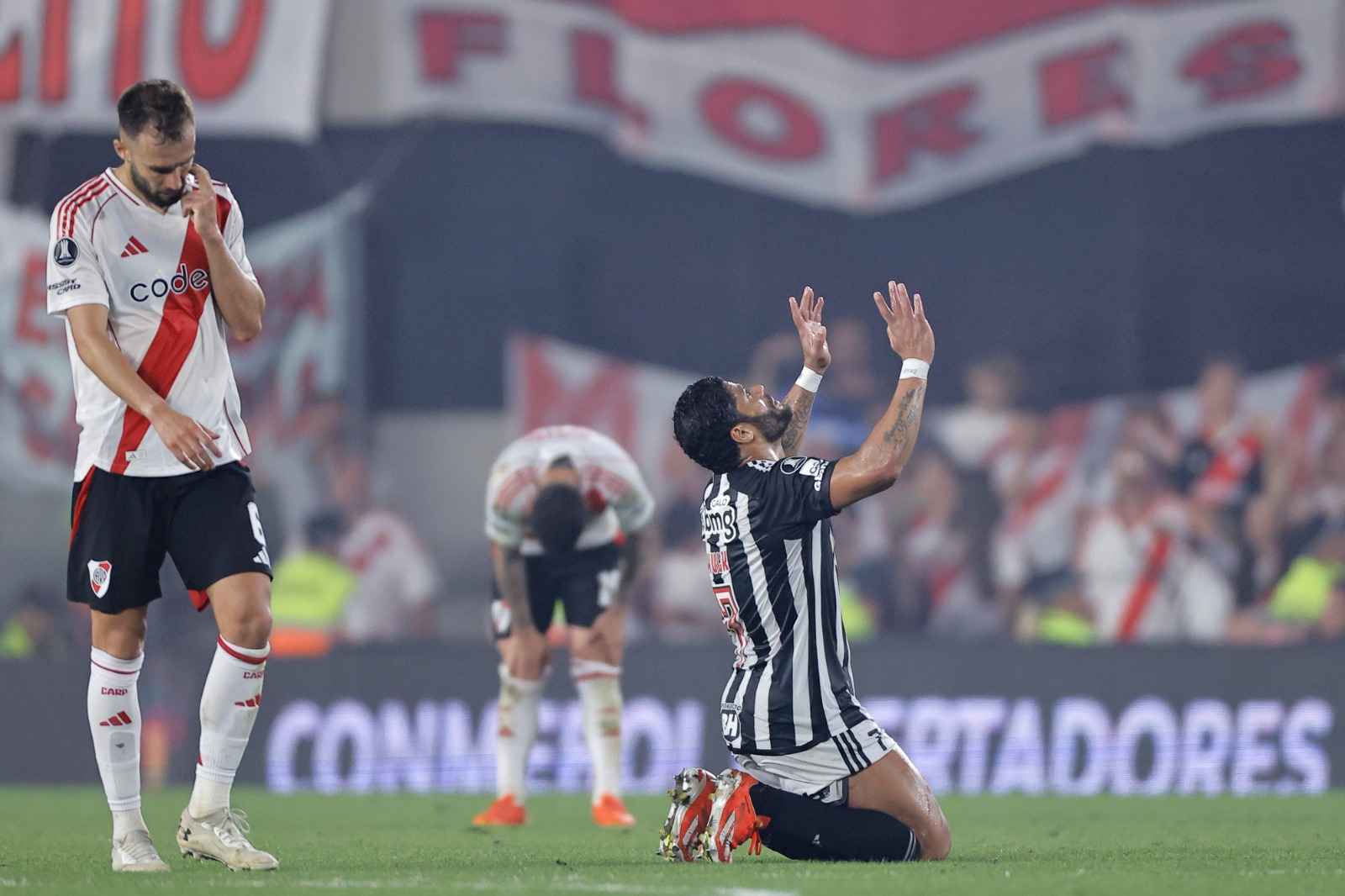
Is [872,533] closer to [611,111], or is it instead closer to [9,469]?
[611,111]

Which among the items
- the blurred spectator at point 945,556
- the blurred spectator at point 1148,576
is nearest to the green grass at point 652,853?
the blurred spectator at point 1148,576

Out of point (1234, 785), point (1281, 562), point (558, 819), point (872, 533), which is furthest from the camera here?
point (872, 533)

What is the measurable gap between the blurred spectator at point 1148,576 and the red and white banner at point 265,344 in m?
6.47

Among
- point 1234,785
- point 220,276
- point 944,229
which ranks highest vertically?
point 944,229

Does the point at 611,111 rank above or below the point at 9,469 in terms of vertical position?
above

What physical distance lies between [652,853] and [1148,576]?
882 centimetres

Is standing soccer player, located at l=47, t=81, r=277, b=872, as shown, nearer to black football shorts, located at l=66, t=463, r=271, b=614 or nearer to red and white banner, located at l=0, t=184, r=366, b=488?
black football shorts, located at l=66, t=463, r=271, b=614

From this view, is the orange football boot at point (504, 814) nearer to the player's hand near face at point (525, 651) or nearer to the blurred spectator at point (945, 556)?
the player's hand near face at point (525, 651)

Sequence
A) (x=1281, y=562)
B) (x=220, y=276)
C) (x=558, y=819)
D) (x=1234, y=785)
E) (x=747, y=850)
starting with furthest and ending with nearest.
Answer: (x=1281, y=562), (x=1234, y=785), (x=558, y=819), (x=747, y=850), (x=220, y=276)

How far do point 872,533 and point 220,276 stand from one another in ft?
35.8

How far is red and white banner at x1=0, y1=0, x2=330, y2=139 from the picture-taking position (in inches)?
703

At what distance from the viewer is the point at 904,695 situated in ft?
44.3

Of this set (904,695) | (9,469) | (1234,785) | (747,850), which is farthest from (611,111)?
(747,850)

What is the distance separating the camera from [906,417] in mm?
6973
